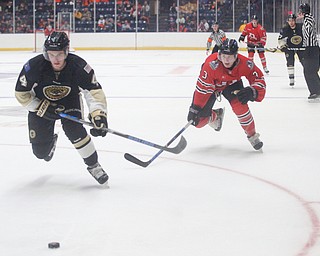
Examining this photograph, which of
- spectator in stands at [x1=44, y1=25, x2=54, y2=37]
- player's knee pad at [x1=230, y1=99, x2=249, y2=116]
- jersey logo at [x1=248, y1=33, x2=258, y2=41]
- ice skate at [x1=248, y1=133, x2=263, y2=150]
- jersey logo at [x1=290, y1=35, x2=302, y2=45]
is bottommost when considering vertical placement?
ice skate at [x1=248, y1=133, x2=263, y2=150]

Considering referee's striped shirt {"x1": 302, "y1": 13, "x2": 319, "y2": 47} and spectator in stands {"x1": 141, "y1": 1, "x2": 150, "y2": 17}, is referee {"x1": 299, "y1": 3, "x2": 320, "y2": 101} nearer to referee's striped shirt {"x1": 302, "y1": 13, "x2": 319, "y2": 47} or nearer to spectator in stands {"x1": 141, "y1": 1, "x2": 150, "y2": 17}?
referee's striped shirt {"x1": 302, "y1": 13, "x2": 319, "y2": 47}

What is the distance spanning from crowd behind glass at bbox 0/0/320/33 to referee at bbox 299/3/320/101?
12.1 m

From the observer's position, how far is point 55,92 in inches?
132

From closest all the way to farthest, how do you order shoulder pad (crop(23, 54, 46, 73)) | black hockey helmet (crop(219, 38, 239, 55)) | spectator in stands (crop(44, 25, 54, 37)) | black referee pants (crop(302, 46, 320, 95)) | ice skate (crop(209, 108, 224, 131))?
1. shoulder pad (crop(23, 54, 46, 73))
2. black hockey helmet (crop(219, 38, 239, 55))
3. ice skate (crop(209, 108, 224, 131))
4. black referee pants (crop(302, 46, 320, 95))
5. spectator in stands (crop(44, 25, 54, 37))

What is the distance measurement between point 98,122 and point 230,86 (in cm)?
149

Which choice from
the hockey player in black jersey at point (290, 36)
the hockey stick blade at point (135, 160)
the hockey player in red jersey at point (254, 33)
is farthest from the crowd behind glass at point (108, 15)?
the hockey stick blade at point (135, 160)

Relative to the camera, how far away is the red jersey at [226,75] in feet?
14.0

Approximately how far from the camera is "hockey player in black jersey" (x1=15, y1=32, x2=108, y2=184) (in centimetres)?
324

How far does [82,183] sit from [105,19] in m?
16.6

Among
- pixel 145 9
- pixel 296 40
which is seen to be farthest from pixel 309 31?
pixel 145 9

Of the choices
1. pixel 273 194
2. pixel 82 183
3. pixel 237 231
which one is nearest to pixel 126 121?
pixel 82 183

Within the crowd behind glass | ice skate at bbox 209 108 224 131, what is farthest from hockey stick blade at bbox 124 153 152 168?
the crowd behind glass

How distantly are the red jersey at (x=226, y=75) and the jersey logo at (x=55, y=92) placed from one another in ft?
4.13

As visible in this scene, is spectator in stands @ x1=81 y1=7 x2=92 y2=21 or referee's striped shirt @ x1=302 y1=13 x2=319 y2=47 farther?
spectator in stands @ x1=81 y1=7 x2=92 y2=21
